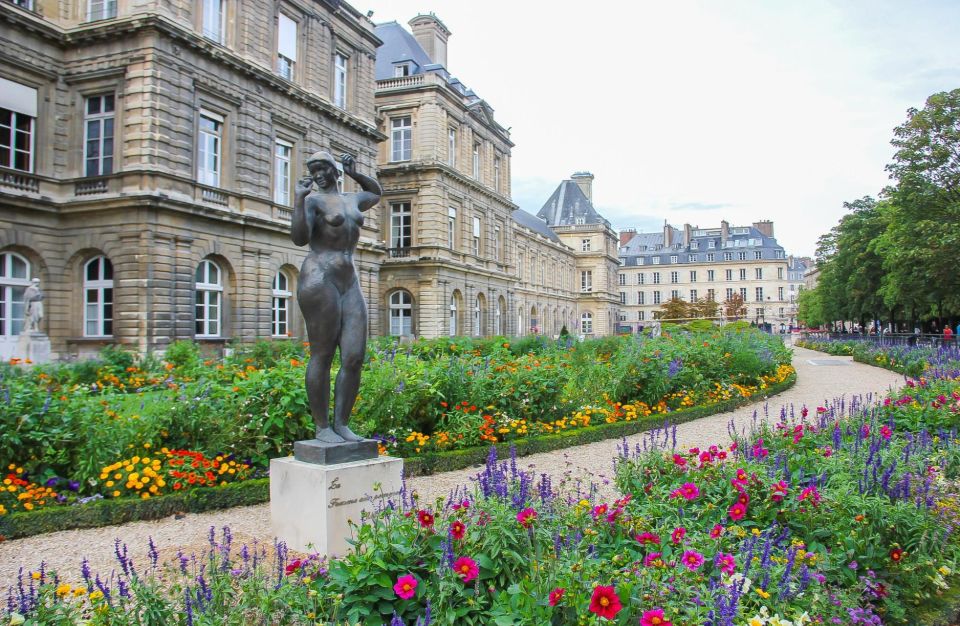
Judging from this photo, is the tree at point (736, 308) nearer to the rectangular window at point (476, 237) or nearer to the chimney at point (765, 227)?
the chimney at point (765, 227)

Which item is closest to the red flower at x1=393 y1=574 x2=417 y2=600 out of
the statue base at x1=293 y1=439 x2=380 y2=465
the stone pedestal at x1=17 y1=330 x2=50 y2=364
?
the statue base at x1=293 y1=439 x2=380 y2=465

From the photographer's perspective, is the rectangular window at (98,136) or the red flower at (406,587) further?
the rectangular window at (98,136)

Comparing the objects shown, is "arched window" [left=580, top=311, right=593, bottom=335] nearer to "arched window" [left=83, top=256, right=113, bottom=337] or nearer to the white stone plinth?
"arched window" [left=83, top=256, right=113, bottom=337]

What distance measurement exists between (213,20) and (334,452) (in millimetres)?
18023

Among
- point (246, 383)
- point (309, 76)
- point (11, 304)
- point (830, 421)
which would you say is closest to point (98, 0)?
point (309, 76)

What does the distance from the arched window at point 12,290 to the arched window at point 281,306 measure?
6613 millimetres

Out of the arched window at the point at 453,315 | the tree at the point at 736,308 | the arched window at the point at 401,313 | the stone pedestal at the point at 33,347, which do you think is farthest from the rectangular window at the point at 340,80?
the tree at the point at 736,308

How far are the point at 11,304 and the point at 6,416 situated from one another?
41.4 feet

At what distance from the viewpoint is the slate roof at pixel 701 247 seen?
8800 centimetres

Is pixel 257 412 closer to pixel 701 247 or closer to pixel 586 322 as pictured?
pixel 586 322

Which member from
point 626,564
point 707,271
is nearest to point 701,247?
point 707,271

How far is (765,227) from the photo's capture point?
89562 millimetres

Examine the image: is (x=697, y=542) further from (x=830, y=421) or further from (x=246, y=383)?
(x=246, y=383)

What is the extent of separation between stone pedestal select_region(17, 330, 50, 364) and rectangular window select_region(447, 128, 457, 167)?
2182cm
